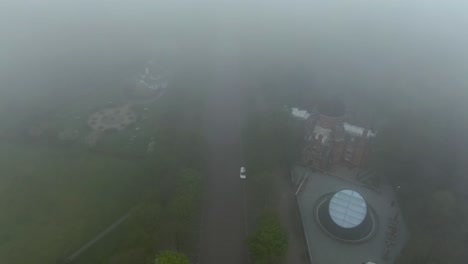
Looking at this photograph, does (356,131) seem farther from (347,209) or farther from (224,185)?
(224,185)

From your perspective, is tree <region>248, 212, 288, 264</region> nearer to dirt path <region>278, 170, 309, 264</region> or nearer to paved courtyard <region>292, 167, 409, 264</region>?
dirt path <region>278, 170, 309, 264</region>

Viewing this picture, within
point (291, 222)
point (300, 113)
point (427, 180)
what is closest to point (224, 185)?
point (291, 222)

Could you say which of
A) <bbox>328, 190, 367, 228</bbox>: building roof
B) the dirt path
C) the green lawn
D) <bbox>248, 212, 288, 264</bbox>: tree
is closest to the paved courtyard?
the dirt path

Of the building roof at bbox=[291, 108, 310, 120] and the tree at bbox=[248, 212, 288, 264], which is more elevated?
the building roof at bbox=[291, 108, 310, 120]

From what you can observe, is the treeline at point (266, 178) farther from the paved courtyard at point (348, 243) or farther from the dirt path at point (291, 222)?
the paved courtyard at point (348, 243)

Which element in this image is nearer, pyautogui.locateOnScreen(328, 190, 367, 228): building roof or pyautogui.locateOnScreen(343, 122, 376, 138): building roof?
pyautogui.locateOnScreen(328, 190, 367, 228): building roof

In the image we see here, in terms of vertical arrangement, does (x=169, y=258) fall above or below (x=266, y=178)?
below

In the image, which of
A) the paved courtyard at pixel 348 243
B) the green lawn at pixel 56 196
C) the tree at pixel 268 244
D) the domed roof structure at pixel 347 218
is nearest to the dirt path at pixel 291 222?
the paved courtyard at pixel 348 243
